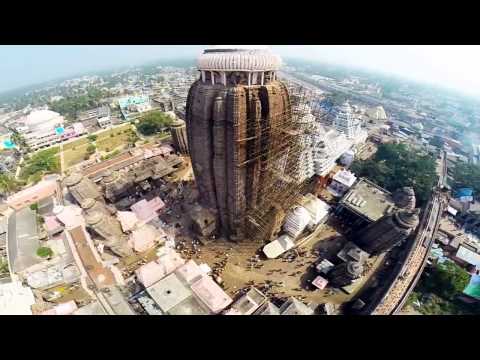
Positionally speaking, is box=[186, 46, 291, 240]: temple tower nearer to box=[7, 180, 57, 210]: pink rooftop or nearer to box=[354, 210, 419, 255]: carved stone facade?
box=[354, 210, 419, 255]: carved stone facade

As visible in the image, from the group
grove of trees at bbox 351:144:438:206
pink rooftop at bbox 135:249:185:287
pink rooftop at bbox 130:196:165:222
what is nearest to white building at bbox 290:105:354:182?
grove of trees at bbox 351:144:438:206

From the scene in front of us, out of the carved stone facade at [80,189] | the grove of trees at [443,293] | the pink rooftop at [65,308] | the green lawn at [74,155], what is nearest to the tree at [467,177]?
the grove of trees at [443,293]

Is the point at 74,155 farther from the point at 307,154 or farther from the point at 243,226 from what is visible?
the point at 307,154

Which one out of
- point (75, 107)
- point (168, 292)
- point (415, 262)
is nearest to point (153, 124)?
point (75, 107)

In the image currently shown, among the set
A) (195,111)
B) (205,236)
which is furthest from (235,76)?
(205,236)

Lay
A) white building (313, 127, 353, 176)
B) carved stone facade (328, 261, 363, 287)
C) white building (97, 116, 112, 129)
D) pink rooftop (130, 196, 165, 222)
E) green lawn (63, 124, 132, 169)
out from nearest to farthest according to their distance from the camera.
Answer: carved stone facade (328, 261, 363, 287), pink rooftop (130, 196, 165, 222), white building (313, 127, 353, 176), green lawn (63, 124, 132, 169), white building (97, 116, 112, 129)
